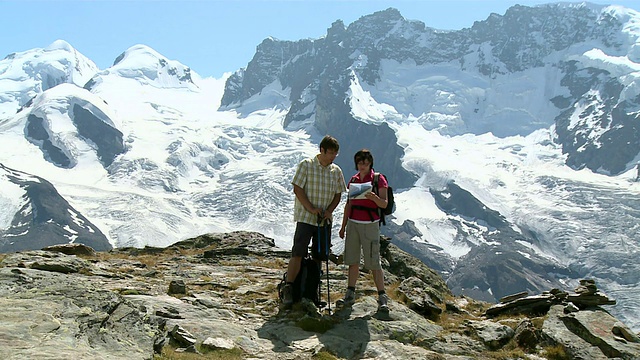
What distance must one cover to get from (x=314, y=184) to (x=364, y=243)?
2018 millimetres

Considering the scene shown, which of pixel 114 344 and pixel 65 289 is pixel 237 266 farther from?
pixel 114 344

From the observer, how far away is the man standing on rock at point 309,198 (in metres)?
15.1

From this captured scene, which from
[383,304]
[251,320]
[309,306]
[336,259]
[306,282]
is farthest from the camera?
[336,259]

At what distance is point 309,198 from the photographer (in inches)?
600

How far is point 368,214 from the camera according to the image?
15391 millimetres

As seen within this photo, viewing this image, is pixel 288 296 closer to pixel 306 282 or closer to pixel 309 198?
pixel 306 282

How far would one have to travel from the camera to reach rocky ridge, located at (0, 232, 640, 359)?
9.90 metres

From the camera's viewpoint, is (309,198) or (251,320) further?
(309,198)

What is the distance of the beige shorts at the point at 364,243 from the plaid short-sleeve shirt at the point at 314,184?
1.03 m

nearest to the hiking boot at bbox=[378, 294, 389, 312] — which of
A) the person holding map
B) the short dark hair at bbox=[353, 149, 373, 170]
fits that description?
the person holding map

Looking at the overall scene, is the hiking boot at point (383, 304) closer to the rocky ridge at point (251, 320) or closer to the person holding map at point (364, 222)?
the person holding map at point (364, 222)

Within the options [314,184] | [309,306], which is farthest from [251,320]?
[314,184]

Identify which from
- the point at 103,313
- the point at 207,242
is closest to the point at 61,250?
the point at 207,242

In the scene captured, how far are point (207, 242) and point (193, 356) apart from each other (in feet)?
77.0
